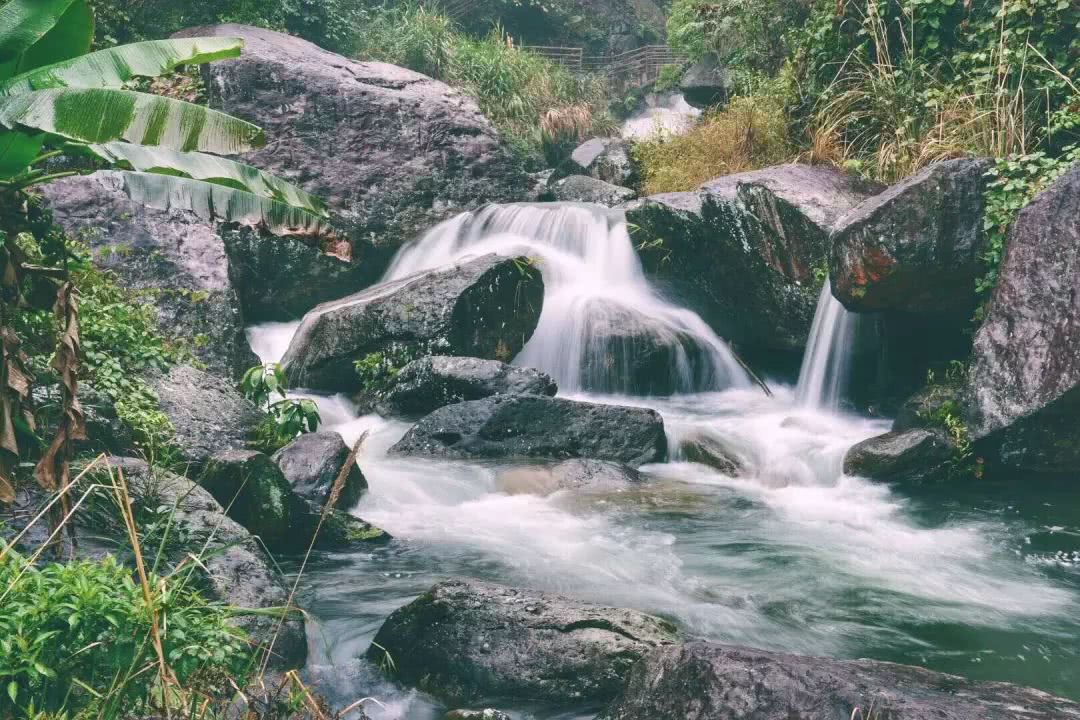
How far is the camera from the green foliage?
274 centimetres

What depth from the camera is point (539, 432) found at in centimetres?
916

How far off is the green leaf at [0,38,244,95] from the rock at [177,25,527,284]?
29.6 ft

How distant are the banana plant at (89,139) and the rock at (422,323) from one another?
5.52 m

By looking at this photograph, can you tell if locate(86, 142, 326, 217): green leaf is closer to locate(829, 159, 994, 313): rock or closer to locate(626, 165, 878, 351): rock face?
locate(829, 159, 994, 313): rock

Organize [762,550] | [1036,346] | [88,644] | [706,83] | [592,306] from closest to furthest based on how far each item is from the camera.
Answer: [88,644]
[762,550]
[1036,346]
[592,306]
[706,83]

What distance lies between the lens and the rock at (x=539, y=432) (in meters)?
9.03

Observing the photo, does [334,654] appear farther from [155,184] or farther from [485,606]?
[155,184]

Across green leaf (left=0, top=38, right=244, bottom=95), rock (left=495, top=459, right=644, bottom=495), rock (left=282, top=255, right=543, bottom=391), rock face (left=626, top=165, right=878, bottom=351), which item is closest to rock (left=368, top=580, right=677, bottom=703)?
green leaf (left=0, top=38, right=244, bottom=95)

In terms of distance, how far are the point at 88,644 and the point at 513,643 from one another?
207cm

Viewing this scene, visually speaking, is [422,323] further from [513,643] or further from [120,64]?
[513,643]

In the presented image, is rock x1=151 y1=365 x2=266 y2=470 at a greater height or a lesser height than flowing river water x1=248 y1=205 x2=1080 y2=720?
greater

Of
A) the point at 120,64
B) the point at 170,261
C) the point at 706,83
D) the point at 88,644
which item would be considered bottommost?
the point at 88,644

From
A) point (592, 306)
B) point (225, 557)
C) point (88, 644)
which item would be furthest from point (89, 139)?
point (592, 306)

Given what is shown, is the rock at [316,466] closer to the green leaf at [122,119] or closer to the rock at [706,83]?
the green leaf at [122,119]
